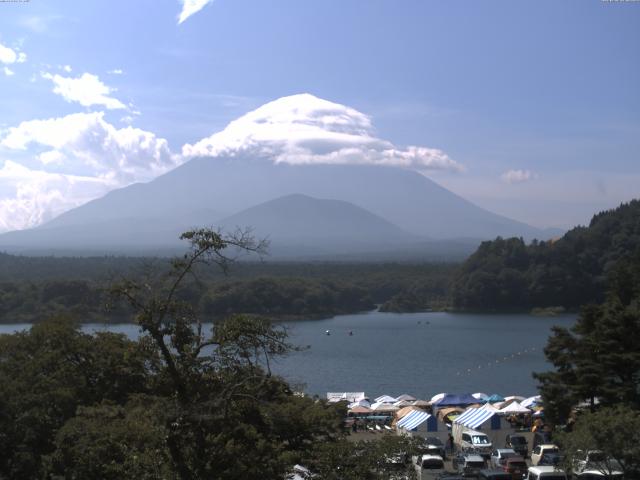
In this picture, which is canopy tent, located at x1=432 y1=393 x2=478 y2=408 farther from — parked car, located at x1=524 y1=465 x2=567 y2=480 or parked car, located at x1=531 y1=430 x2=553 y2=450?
parked car, located at x1=524 y1=465 x2=567 y2=480

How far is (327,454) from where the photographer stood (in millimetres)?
6691

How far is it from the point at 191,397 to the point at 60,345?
572cm

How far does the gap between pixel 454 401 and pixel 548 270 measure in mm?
37898

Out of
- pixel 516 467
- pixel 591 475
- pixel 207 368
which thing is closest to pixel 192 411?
pixel 207 368

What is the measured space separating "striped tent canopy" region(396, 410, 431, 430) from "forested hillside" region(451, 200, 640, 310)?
40.2 meters

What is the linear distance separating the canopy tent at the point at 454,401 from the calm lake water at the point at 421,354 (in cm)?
356

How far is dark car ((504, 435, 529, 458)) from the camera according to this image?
45.9 ft

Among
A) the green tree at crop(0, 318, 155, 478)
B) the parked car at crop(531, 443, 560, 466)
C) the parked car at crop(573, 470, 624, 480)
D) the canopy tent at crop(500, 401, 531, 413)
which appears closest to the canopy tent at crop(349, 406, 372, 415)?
the canopy tent at crop(500, 401, 531, 413)

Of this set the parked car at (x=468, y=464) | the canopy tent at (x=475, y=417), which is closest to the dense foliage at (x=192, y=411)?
the parked car at (x=468, y=464)

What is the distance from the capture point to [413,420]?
15594 millimetres

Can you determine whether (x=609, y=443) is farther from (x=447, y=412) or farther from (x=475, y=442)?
(x=447, y=412)

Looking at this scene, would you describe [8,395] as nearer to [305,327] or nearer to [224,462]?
[224,462]

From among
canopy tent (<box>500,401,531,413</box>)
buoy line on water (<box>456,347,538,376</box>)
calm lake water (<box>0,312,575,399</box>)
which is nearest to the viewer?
canopy tent (<box>500,401,531,413</box>)

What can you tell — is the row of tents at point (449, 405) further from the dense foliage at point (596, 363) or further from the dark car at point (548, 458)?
the dark car at point (548, 458)
